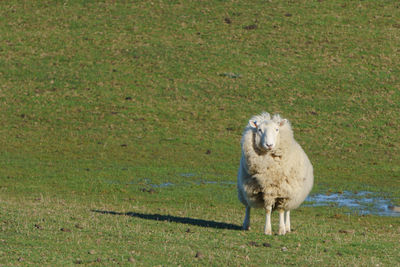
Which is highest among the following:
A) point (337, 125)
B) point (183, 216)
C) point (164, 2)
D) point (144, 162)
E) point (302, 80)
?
point (164, 2)

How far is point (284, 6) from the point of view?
5722 cm

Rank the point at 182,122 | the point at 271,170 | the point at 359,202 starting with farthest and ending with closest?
the point at 182,122 → the point at 359,202 → the point at 271,170

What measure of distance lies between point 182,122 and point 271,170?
2431 centimetres

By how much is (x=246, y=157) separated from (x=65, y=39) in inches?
1553

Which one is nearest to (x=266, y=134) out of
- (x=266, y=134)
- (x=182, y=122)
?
(x=266, y=134)

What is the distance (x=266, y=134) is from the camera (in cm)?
1418

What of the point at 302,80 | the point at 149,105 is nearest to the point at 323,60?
the point at 302,80

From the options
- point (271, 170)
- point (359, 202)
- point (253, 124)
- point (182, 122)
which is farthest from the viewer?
point (182, 122)

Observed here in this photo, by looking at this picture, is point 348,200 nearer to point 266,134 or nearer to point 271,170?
point 271,170

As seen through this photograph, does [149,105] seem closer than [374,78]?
Yes

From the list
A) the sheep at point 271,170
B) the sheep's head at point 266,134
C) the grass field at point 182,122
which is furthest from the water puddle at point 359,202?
the sheep's head at point 266,134

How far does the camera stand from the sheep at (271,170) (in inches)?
564

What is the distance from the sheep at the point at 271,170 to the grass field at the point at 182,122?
77cm

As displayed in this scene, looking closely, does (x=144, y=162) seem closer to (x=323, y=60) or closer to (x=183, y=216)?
(x=183, y=216)
